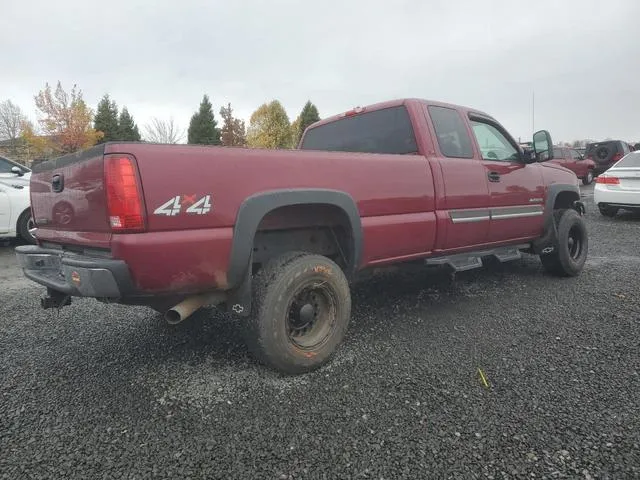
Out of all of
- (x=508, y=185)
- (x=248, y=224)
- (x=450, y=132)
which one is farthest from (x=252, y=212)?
(x=508, y=185)

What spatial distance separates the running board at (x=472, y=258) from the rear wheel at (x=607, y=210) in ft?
22.3

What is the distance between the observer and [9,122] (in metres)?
46.2

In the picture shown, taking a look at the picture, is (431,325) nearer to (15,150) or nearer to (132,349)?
(132,349)

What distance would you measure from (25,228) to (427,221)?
6.51 meters

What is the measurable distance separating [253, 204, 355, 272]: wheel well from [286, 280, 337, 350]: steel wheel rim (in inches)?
12.7

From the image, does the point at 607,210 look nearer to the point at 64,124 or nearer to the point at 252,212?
the point at 252,212

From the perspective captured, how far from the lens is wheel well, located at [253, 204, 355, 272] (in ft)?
9.07

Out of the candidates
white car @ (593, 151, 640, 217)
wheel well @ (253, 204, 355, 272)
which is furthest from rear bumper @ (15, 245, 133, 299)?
white car @ (593, 151, 640, 217)

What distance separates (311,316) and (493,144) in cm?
284

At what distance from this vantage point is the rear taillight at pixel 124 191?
2.04 m

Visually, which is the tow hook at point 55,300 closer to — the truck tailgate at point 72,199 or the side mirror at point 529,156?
the truck tailgate at point 72,199

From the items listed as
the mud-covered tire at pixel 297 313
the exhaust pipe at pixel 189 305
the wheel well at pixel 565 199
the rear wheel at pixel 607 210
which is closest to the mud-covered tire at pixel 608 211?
the rear wheel at pixel 607 210

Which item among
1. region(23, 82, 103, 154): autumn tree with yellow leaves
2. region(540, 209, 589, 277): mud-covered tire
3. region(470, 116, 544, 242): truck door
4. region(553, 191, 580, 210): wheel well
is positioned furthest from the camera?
region(23, 82, 103, 154): autumn tree with yellow leaves

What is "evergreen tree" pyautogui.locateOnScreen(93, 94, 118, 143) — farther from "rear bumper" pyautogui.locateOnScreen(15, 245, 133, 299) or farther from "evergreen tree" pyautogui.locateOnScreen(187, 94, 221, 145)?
"rear bumper" pyautogui.locateOnScreen(15, 245, 133, 299)
